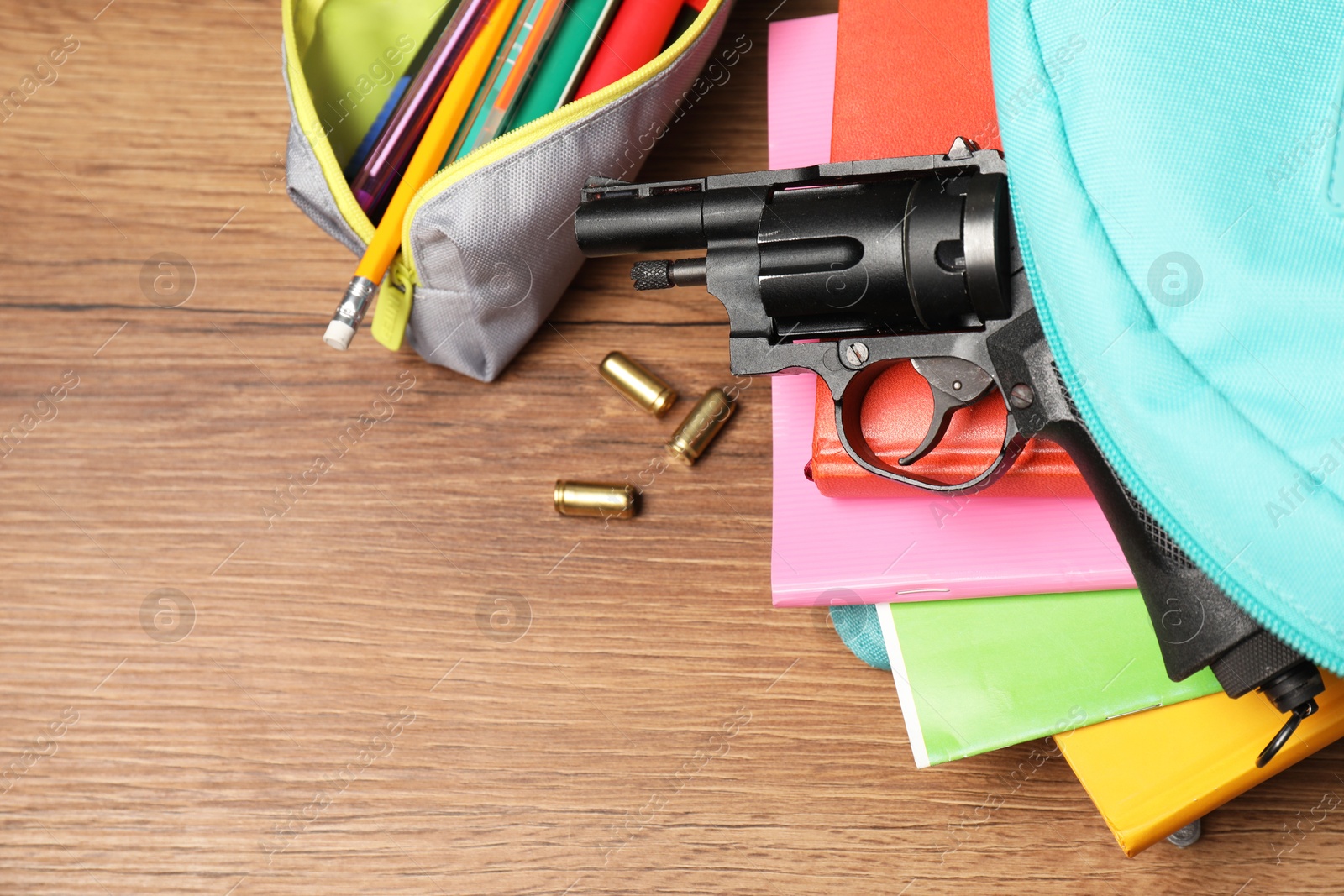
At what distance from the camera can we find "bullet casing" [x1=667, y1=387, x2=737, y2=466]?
732 mm

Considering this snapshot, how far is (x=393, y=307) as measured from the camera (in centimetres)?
70

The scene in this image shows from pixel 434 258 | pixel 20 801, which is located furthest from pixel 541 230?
pixel 20 801

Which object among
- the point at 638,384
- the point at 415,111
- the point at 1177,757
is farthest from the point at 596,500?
the point at 1177,757

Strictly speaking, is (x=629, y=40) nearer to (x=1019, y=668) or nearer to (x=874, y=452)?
(x=874, y=452)

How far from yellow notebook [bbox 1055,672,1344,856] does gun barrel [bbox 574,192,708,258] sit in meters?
0.40

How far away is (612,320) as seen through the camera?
0.77 metres

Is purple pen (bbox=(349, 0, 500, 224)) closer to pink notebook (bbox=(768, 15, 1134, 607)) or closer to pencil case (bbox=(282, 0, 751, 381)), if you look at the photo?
pencil case (bbox=(282, 0, 751, 381))

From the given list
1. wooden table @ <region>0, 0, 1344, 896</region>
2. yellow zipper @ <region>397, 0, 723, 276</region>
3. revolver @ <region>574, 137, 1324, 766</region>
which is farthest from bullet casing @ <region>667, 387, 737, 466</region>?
yellow zipper @ <region>397, 0, 723, 276</region>

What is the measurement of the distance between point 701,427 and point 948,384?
212 millimetres

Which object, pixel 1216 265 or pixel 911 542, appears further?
pixel 911 542

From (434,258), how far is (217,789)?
1.43 feet

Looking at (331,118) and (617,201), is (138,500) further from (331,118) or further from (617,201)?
(617,201)

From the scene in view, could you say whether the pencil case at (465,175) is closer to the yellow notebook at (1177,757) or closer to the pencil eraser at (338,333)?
the pencil eraser at (338,333)

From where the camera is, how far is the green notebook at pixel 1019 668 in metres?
0.61
